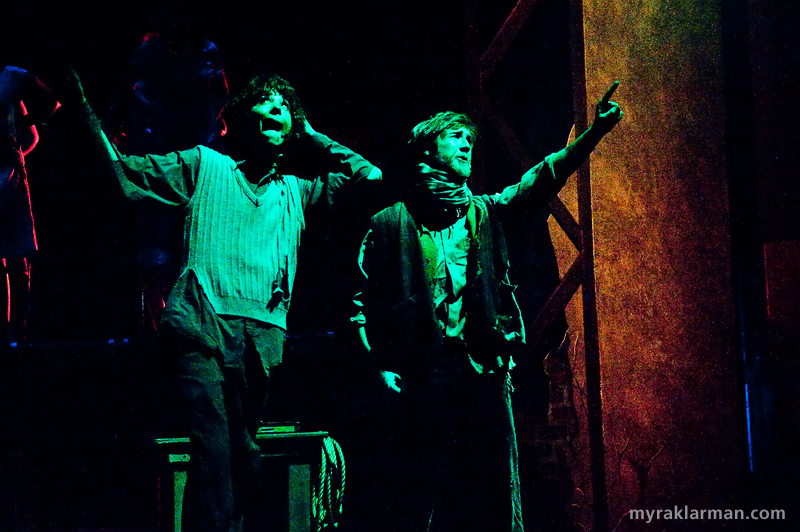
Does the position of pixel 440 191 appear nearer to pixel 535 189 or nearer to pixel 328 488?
pixel 535 189

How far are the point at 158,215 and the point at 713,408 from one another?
3.83 m

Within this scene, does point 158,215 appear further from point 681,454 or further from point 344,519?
point 681,454

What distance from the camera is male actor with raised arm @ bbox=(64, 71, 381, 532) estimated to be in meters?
2.81

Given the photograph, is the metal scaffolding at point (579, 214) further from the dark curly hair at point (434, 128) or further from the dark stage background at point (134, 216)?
the dark curly hair at point (434, 128)

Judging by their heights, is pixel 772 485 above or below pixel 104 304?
below

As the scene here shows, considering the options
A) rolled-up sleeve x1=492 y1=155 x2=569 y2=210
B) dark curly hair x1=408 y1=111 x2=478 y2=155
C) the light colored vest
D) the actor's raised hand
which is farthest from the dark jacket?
the actor's raised hand

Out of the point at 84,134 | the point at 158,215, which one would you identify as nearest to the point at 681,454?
the point at 158,215

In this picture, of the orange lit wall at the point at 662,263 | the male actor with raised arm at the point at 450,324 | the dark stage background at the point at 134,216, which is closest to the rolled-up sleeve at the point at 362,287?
the male actor with raised arm at the point at 450,324

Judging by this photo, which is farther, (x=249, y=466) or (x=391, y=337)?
(x=391, y=337)

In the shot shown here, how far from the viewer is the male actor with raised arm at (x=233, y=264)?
281cm

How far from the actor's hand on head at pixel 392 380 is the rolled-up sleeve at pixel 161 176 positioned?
3.81 feet

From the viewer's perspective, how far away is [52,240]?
15.6 ft

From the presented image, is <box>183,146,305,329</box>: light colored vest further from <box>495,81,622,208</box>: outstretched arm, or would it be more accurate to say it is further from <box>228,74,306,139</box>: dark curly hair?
<box>495,81,622,208</box>: outstretched arm

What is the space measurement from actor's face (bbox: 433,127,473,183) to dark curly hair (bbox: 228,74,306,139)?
0.73 metres
